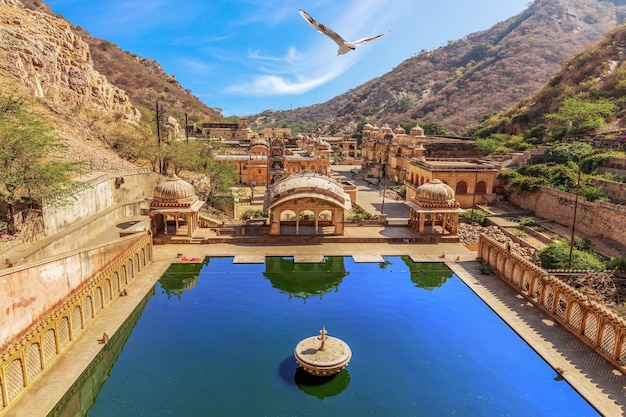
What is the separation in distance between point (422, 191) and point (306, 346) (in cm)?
1666

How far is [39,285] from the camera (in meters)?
15.0

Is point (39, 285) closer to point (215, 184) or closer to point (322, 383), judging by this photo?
point (322, 383)

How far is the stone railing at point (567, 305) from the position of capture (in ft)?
45.9

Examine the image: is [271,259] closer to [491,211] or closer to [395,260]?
[395,260]

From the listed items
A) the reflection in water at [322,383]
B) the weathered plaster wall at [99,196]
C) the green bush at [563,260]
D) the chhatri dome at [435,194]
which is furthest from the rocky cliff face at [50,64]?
the green bush at [563,260]

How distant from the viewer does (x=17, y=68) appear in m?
37.5

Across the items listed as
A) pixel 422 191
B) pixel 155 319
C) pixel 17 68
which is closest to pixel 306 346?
pixel 155 319

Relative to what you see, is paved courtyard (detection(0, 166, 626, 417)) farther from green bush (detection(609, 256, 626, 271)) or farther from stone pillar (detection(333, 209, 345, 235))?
green bush (detection(609, 256, 626, 271))

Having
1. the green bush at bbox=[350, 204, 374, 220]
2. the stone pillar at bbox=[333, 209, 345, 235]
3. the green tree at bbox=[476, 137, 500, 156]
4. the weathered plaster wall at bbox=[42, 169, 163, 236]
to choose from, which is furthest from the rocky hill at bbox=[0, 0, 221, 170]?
the green tree at bbox=[476, 137, 500, 156]

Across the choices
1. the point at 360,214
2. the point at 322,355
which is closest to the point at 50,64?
the point at 360,214

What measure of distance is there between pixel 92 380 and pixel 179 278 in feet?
28.4

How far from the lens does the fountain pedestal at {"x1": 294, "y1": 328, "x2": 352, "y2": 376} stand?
13.3 meters

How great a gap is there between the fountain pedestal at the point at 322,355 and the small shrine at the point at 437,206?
49.0 ft

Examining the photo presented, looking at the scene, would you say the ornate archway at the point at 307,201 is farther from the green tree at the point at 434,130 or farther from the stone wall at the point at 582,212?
the green tree at the point at 434,130
